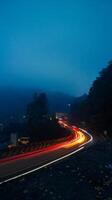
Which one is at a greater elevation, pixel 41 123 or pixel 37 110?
pixel 37 110

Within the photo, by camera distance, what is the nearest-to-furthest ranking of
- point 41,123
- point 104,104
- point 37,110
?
point 104,104 → point 41,123 → point 37,110

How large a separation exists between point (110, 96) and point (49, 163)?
149 feet

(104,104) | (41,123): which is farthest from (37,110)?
(104,104)

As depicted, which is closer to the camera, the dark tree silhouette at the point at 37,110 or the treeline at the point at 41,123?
the treeline at the point at 41,123

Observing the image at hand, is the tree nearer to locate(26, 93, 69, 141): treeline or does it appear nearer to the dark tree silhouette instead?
locate(26, 93, 69, 141): treeline

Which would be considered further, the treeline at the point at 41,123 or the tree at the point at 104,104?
the treeline at the point at 41,123

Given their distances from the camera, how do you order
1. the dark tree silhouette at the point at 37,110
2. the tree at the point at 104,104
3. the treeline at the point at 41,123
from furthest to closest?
the dark tree silhouette at the point at 37,110
the treeline at the point at 41,123
the tree at the point at 104,104

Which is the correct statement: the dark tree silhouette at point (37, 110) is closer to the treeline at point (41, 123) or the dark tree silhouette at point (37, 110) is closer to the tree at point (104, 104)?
the treeline at point (41, 123)

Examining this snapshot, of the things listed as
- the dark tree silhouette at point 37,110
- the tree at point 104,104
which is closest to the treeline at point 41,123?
the dark tree silhouette at point 37,110

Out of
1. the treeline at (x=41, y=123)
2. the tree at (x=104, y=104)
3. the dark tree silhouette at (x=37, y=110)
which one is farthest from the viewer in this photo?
the dark tree silhouette at (x=37, y=110)

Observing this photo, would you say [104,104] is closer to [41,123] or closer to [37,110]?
[41,123]

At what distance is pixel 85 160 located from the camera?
3225 centimetres

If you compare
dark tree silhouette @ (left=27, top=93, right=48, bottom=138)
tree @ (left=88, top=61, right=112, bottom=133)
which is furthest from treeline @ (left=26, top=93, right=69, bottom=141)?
tree @ (left=88, top=61, right=112, bottom=133)

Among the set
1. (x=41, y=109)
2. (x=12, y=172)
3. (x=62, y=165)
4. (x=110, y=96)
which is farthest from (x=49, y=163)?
(x=41, y=109)
